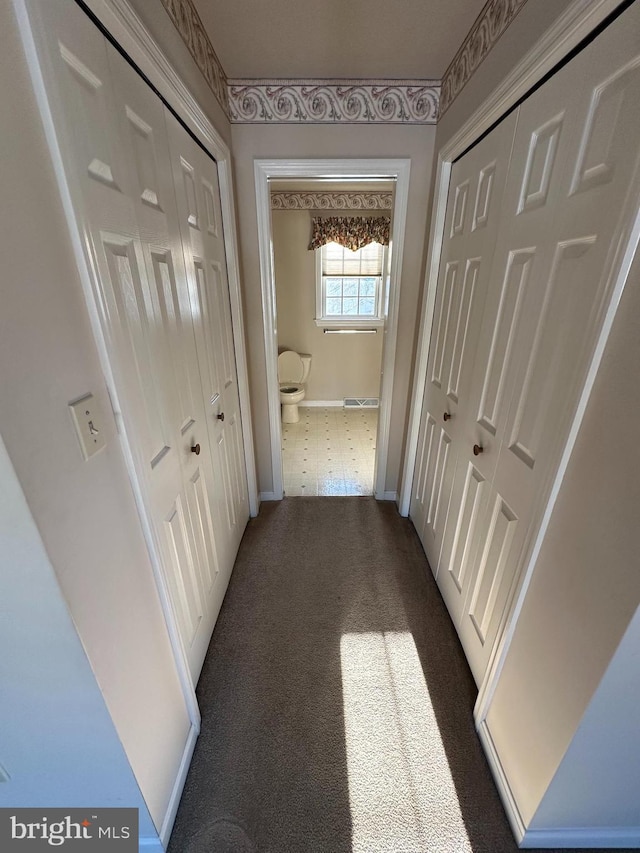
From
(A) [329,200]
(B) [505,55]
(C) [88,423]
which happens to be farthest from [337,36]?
(A) [329,200]

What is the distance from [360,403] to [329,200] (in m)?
2.24

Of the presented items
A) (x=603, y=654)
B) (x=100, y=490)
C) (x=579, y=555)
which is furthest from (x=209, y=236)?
(x=603, y=654)

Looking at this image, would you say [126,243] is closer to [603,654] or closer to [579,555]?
[579,555]

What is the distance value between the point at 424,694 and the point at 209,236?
2.03 meters

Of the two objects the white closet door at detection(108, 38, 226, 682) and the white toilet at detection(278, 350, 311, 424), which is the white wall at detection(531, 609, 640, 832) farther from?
the white toilet at detection(278, 350, 311, 424)

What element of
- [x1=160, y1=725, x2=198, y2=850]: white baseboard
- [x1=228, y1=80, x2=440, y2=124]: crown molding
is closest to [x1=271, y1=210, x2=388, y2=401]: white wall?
[x1=228, y1=80, x2=440, y2=124]: crown molding

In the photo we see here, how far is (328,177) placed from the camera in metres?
1.82

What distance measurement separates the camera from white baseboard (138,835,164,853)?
37.1 inches

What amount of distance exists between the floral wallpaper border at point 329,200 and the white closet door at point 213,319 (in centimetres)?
227

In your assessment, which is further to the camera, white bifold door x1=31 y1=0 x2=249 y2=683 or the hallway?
the hallway

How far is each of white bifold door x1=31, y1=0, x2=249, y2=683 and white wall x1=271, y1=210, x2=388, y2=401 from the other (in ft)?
7.94

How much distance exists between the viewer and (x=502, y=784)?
3.50 ft

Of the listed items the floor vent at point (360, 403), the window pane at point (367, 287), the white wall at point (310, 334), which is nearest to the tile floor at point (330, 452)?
the floor vent at point (360, 403)

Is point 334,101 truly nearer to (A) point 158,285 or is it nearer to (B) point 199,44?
(B) point 199,44
